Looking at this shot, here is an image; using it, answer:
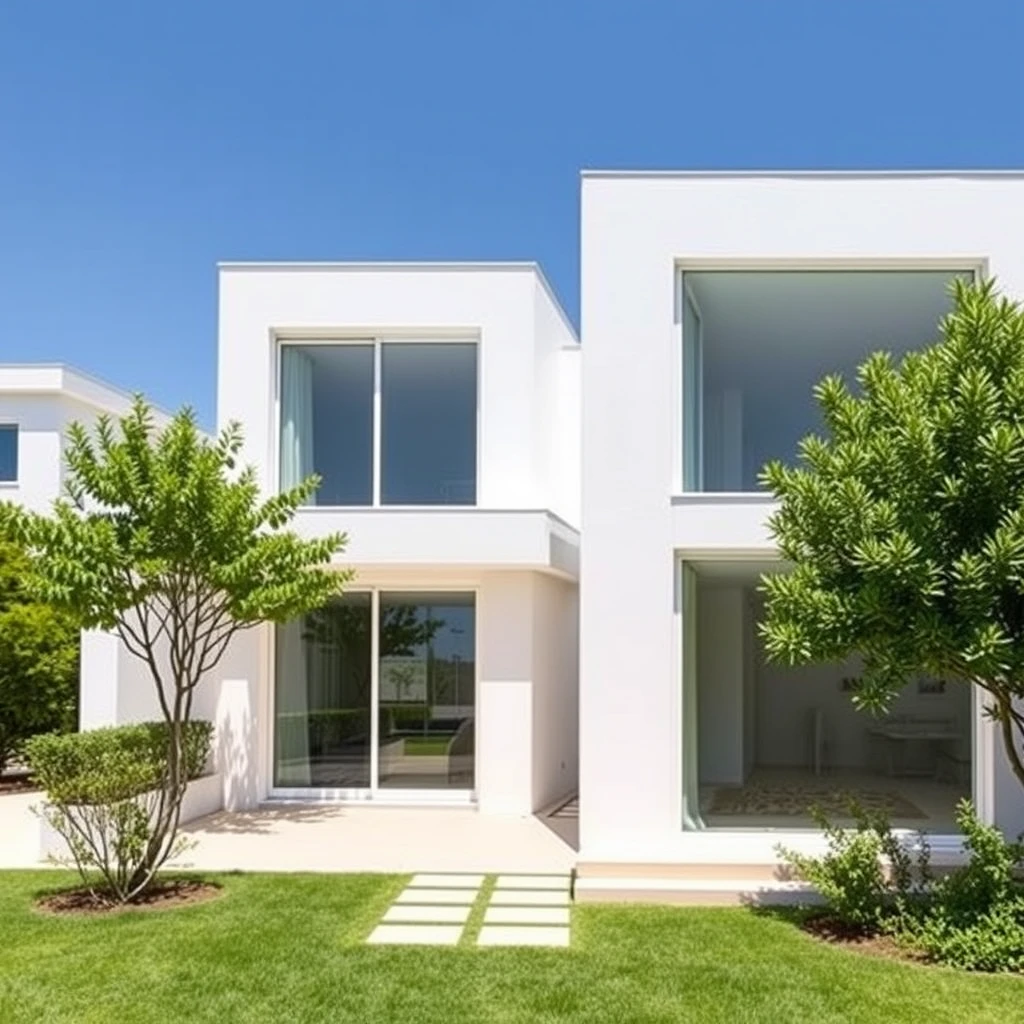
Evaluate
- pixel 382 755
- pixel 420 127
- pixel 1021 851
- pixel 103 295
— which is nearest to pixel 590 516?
pixel 1021 851

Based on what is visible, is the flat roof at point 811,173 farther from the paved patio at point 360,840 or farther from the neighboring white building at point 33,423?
the neighboring white building at point 33,423

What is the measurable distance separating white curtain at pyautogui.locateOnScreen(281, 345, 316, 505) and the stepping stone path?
7374 millimetres

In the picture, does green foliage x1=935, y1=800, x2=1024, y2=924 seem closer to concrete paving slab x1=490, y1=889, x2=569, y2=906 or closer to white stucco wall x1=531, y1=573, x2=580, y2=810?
concrete paving slab x1=490, y1=889, x2=569, y2=906

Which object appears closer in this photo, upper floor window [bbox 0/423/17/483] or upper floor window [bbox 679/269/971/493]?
upper floor window [bbox 679/269/971/493]

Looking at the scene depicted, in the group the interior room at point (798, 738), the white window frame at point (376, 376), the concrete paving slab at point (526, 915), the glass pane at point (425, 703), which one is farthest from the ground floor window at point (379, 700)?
the concrete paving slab at point (526, 915)

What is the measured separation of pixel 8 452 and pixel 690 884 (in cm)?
2746

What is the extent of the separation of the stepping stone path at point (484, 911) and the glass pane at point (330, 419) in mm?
7095

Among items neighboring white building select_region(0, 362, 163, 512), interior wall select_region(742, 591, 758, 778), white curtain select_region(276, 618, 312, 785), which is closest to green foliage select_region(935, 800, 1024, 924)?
interior wall select_region(742, 591, 758, 778)

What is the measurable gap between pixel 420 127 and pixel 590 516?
529 inches

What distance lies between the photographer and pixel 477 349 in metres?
17.3

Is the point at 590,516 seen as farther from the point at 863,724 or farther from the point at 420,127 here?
the point at 420,127

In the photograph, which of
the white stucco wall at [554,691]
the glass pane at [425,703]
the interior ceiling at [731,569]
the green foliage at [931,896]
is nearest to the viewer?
the green foliage at [931,896]

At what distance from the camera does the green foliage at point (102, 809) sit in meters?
10.9

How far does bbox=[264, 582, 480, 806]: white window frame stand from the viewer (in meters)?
17.0
